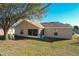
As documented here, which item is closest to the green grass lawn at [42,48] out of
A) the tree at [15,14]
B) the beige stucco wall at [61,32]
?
the beige stucco wall at [61,32]

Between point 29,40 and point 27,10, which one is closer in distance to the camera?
point 29,40

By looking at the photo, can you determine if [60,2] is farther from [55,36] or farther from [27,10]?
[27,10]

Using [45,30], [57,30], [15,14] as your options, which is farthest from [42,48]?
[15,14]

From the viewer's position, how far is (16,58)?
19.6ft

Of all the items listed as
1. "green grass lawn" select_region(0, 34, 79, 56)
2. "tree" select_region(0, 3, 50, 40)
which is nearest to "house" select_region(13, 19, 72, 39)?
"green grass lawn" select_region(0, 34, 79, 56)

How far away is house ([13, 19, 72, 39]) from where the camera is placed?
6.93 m

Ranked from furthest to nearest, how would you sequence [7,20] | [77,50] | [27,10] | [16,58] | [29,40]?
1. [7,20]
2. [27,10]
3. [29,40]
4. [77,50]
5. [16,58]

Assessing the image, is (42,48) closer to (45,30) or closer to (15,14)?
(45,30)

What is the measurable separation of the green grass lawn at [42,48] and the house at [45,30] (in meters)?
0.23

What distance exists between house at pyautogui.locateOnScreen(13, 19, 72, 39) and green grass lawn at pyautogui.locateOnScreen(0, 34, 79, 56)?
0.23m

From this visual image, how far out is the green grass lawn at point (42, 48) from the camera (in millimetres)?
6262

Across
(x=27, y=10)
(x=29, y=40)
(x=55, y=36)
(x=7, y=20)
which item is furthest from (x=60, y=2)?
(x=7, y=20)

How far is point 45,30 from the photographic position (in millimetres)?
7168

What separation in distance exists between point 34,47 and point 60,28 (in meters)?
1.20
